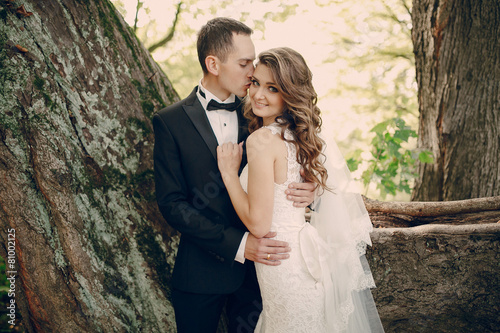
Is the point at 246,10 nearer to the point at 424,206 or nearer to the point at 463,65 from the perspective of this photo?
the point at 463,65

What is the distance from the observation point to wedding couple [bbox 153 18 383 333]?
199cm

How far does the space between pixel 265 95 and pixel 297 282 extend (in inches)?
44.3

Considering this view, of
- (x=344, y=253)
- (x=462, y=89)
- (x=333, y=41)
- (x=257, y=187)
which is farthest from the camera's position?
(x=333, y=41)

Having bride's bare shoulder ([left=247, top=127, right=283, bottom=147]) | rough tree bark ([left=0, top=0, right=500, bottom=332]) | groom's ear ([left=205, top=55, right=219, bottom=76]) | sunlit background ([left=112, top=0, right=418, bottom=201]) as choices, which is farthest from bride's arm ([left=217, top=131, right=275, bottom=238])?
sunlit background ([left=112, top=0, right=418, bottom=201])

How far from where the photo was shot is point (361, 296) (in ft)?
7.09

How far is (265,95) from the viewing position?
2064mm

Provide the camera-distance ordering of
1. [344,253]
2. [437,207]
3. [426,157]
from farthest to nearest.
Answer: [426,157] < [437,207] < [344,253]

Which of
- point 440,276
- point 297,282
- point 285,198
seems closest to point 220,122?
point 285,198

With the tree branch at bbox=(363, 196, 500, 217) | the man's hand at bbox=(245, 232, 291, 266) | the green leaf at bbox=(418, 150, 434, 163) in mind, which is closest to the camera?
the man's hand at bbox=(245, 232, 291, 266)

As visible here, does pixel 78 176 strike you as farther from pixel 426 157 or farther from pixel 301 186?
pixel 426 157

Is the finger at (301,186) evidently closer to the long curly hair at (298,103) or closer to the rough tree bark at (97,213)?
the long curly hair at (298,103)

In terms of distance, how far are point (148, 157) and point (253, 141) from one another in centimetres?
96

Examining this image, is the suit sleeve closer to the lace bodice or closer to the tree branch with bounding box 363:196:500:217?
the lace bodice

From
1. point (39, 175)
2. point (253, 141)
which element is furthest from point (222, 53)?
point (39, 175)
